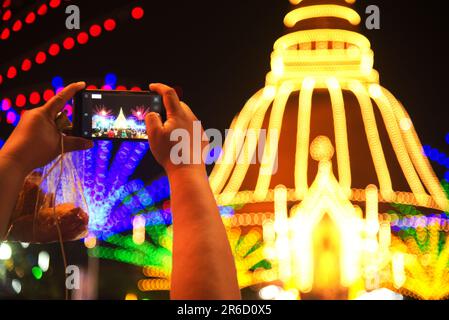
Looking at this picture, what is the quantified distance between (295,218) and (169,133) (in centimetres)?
829

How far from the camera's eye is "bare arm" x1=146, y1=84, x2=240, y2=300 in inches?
49.4

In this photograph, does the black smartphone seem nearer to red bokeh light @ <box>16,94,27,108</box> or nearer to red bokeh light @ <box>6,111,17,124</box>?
red bokeh light @ <box>16,94,27,108</box>

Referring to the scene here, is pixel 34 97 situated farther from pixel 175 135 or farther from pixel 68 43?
pixel 175 135

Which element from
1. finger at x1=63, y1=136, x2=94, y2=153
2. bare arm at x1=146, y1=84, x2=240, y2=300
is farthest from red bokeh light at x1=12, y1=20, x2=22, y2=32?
bare arm at x1=146, y1=84, x2=240, y2=300

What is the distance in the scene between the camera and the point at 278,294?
10531mm

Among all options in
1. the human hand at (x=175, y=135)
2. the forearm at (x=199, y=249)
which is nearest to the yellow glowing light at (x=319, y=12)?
the human hand at (x=175, y=135)

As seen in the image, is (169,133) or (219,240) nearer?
(219,240)

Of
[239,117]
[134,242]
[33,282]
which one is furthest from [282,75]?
[134,242]

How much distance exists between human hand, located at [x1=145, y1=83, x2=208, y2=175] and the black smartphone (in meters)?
0.38

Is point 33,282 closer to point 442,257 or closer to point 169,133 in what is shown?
point 169,133

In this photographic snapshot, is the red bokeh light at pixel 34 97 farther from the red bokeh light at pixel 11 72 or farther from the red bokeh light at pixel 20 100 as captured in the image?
the red bokeh light at pixel 11 72

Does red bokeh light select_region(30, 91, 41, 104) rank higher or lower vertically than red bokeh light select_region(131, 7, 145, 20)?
lower

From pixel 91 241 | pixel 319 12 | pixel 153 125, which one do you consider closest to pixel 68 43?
pixel 319 12

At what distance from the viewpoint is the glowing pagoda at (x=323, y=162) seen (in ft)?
30.3
